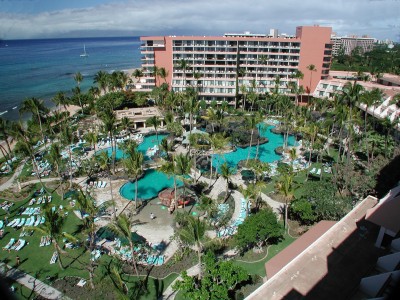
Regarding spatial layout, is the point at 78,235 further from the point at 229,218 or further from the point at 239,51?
the point at 239,51

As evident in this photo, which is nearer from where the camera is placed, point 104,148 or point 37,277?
point 37,277

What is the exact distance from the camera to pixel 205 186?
45.5m

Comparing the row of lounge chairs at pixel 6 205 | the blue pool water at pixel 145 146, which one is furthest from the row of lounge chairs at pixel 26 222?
the blue pool water at pixel 145 146

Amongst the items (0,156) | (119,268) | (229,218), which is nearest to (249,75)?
(229,218)

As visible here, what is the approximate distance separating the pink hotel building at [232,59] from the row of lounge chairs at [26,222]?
182 feet

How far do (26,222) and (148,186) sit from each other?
16.8 m

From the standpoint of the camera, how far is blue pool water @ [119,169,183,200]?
44094mm

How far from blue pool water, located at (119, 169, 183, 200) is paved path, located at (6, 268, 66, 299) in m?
16.0

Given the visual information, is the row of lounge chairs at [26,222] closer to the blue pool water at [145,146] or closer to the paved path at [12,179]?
the paved path at [12,179]

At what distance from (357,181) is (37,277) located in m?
39.8

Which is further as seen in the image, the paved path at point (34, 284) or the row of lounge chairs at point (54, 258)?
the row of lounge chairs at point (54, 258)

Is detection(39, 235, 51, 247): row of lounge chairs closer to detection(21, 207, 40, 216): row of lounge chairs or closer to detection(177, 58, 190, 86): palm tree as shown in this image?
detection(21, 207, 40, 216): row of lounge chairs

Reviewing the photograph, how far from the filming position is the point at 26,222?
37469 mm

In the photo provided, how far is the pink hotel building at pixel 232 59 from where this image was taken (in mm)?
83062
